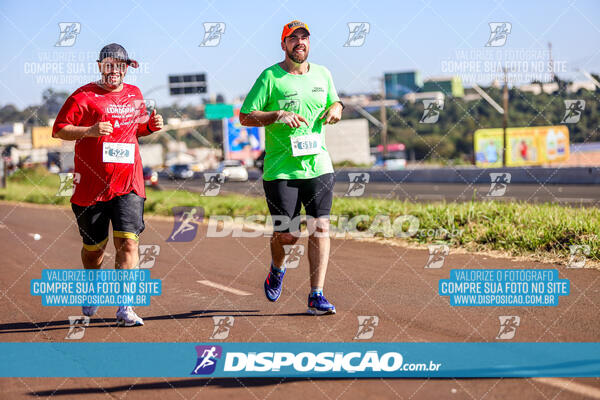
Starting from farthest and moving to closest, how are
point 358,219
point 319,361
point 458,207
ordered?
point 358,219, point 458,207, point 319,361

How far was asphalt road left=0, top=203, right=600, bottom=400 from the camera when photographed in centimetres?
396

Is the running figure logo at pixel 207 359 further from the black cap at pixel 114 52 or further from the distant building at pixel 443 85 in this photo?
the distant building at pixel 443 85

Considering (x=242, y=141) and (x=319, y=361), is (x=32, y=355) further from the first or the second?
(x=242, y=141)

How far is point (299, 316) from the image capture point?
5.80m

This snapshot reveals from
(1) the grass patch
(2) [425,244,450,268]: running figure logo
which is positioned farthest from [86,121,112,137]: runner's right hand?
(1) the grass patch

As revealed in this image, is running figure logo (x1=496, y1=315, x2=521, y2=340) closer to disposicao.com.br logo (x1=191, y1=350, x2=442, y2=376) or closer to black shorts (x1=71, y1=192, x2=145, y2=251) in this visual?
disposicao.com.br logo (x1=191, y1=350, x2=442, y2=376)

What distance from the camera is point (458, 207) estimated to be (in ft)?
36.1

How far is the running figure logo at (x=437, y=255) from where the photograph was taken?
8.22 m

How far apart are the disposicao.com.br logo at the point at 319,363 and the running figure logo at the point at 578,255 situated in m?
3.71

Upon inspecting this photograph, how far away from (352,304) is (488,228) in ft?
12.1

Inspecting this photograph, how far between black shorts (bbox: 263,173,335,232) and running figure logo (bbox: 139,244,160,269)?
12.2 feet

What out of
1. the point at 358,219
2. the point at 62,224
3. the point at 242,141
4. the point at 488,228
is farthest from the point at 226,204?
the point at 242,141

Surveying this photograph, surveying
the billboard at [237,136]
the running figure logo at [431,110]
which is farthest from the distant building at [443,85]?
the billboard at [237,136]

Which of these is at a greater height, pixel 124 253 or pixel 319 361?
pixel 124 253
